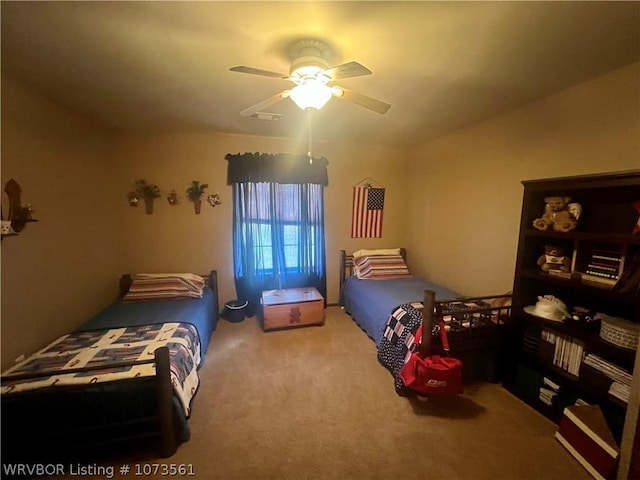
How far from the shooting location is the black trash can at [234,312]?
11.1 ft

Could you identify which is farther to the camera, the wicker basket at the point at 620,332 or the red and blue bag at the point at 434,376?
the red and blue bag at the point at 434,376

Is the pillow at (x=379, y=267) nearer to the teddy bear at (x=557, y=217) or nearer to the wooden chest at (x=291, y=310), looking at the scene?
the wooden chest at (x=291, y=310)

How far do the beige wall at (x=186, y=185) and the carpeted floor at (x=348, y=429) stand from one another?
56.3 inches

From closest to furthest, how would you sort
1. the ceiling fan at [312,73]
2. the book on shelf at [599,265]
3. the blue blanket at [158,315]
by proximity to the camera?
the ceiling fan at [312,73]
the book on shelf at [599,265]
the blue blanket at [158,315]

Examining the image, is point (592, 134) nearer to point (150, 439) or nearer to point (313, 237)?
point (313, 237)

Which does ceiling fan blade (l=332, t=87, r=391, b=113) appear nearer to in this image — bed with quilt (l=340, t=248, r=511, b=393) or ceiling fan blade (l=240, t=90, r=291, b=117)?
ceiling fan blade (l=240, t=90, r=291, b=117)

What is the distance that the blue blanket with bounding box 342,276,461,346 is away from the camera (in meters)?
2.74

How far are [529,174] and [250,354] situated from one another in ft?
9.87

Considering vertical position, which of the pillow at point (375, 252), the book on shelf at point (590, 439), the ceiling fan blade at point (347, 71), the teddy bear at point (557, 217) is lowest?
the book on shelf at point (590, 439)

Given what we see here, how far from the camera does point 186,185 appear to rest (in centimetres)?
332

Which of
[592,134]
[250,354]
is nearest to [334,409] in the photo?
[250,354]

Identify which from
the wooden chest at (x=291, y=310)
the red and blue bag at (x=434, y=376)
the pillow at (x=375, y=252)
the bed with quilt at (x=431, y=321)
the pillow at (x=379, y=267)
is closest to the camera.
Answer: the red and blue bag at (x=434, y=376)

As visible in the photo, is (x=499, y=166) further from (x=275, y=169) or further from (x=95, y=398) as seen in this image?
(x=95, y=398)

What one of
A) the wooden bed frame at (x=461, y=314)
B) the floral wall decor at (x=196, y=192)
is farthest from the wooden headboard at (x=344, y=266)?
the floral wall decor at (x=196, y=192)
